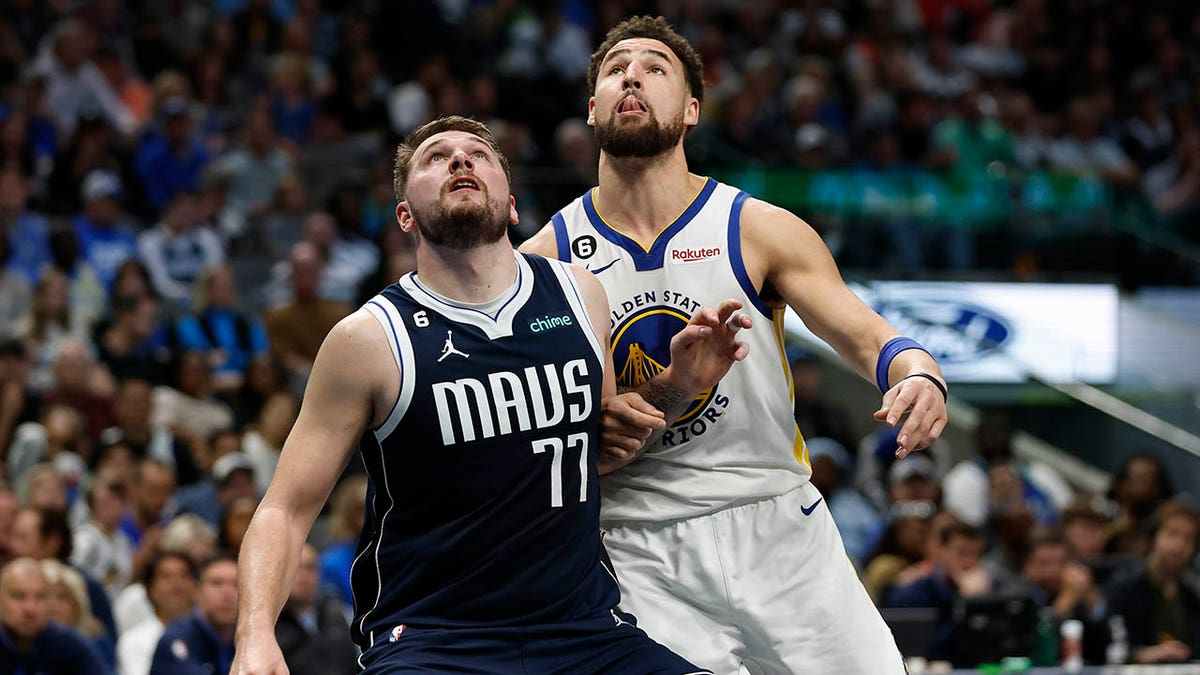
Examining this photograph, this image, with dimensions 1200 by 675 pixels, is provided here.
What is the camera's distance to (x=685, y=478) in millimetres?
5215

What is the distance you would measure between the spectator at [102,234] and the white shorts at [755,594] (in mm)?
8843

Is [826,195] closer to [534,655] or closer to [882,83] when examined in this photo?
[882,83]

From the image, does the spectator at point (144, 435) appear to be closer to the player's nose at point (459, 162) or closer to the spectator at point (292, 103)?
the spectator at point (292, 103)

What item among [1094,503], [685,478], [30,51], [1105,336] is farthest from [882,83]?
[685,478]

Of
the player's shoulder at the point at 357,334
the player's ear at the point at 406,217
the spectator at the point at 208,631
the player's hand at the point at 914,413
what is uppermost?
the player's ear at the point at 406,217

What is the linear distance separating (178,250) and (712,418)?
8995mm

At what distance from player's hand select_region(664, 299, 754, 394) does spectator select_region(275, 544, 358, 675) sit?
13.3ft

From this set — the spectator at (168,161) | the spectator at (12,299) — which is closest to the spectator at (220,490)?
the spectator at (12,299)

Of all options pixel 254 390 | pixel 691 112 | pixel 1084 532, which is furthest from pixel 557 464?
pixel 1084 532

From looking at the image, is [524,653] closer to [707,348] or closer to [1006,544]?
[707,348]

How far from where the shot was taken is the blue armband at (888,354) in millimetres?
4742

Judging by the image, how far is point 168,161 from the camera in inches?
554

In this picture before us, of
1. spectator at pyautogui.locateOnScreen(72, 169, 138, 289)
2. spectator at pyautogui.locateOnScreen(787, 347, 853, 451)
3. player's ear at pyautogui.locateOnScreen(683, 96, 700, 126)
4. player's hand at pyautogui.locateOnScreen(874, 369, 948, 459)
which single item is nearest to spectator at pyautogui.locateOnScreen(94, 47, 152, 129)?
spectator at pyautogui.locateOnScreen(72, 169, 138, 289)

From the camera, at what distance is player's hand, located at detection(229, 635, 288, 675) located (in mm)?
4215
